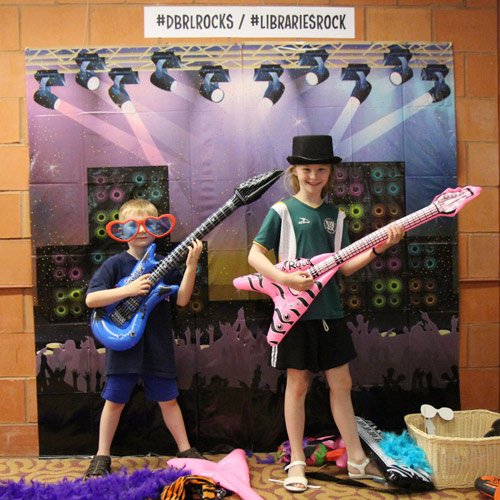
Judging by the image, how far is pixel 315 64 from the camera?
267cm

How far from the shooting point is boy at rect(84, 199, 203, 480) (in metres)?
2.41

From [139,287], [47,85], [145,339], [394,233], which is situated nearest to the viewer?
[394,233]

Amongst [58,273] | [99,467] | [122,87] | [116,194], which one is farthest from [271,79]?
[99,467]

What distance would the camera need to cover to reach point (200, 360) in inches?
106

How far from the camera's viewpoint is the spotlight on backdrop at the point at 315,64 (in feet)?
8.77

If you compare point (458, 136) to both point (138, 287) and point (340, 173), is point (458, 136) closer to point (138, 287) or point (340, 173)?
point (340, 173)

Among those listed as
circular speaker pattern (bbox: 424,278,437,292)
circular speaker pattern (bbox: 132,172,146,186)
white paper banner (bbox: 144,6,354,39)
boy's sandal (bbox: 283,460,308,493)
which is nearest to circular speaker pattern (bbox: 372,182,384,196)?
circular speaker pattern (bbox: 424,278,437,292)

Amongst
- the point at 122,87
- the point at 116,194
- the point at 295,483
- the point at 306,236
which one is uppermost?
the point at 122,87

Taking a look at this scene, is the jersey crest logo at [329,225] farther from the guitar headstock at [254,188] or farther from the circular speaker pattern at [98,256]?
the circular speaker pattern at [98,256]

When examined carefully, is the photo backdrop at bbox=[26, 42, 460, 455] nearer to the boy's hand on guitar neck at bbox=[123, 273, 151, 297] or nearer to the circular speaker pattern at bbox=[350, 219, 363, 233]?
the circular speaker pattern at bbox=[350, 219, 363, 233]

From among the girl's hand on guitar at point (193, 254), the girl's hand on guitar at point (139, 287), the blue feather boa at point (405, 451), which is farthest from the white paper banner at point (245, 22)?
the blue feather boa at point (405, 451)

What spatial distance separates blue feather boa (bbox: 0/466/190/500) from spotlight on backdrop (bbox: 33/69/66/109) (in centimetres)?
171

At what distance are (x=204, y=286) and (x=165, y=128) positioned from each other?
798 mm

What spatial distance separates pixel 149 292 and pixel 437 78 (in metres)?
1.75
